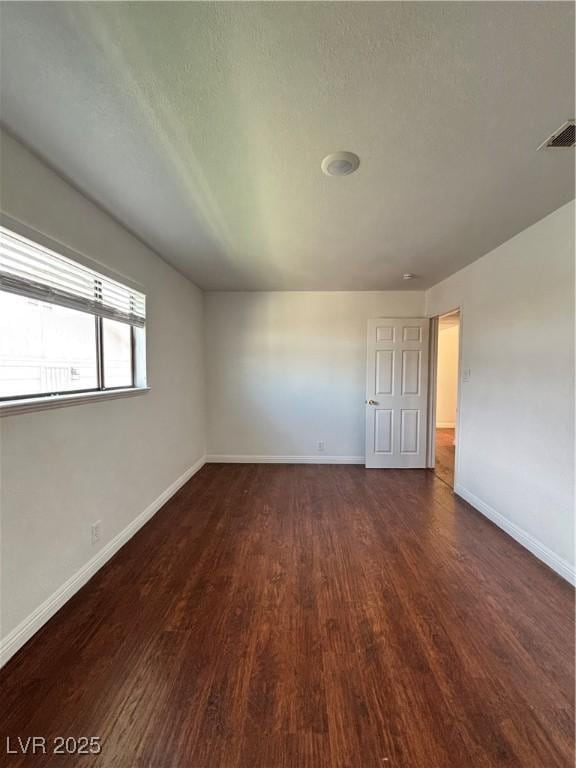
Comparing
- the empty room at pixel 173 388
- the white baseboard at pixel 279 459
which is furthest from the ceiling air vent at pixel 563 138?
the white baseboard at pixel 279 459

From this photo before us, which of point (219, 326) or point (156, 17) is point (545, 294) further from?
point (219, 326)

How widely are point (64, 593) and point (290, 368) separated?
3222mm

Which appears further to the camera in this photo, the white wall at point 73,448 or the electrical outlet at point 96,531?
the electrical outlet at point 96,531

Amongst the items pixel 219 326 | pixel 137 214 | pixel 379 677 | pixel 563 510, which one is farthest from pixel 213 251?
pixel 563 510

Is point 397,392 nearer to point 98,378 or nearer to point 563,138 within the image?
point 563,138

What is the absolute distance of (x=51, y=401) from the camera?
161 centimetres

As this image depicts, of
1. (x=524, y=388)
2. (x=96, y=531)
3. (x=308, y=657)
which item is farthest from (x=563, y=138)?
(x=96, y=531)

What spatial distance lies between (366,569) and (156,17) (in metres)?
2.82

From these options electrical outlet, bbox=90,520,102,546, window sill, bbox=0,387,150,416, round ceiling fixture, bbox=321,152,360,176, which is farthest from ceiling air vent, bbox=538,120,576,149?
electrical outlet, bbox=90,520,102,546

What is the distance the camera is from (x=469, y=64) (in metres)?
1.07

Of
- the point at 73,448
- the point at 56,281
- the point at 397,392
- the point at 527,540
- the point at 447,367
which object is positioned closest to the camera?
the point at 56,281

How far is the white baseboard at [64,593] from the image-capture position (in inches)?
55.4

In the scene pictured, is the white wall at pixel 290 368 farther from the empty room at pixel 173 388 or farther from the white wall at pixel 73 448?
the white wall at pixel 73 448

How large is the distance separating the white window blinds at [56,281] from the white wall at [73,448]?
12 cm
